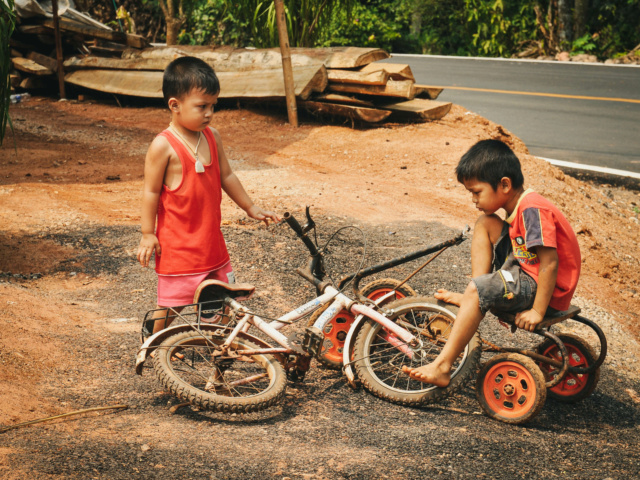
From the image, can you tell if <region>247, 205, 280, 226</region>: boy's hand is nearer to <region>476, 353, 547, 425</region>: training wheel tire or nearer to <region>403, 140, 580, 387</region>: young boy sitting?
<region>403, 140, 580, 387</region>: young boy sitting

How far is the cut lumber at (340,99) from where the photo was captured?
30.1 ft

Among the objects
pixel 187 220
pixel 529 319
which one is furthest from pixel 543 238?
pixel 187 220

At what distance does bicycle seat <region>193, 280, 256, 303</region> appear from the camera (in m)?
3.01

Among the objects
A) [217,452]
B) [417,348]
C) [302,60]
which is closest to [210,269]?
[217,452]

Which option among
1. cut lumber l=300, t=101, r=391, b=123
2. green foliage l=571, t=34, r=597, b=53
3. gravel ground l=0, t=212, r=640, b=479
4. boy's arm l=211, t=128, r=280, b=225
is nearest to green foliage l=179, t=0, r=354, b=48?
cut lumber l=300, t=101, r=391, b=123

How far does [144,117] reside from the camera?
10.7 m

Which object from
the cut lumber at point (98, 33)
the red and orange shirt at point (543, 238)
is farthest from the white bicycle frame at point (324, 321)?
the cut lumber at point (98, 33)

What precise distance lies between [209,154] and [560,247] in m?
1.81

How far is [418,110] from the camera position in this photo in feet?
30.0

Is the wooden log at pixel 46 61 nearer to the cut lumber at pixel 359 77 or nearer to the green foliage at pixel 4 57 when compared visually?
A: the cut lumber at pixel 359 77

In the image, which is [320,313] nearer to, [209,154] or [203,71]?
[209,154]

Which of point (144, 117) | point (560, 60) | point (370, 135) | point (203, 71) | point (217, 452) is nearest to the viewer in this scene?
point (217, 452)

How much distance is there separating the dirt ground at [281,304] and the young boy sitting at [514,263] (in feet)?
1.41

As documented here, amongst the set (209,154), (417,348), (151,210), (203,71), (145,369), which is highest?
(203,71)
